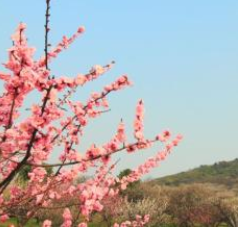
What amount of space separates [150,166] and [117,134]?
3.47 metres

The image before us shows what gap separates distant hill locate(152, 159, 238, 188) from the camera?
99875mm

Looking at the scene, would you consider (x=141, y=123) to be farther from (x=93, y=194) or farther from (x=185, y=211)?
(x=185, y=211)

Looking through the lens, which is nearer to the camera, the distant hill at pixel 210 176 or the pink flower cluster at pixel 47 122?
the pink flower cluster at pixel 47 122

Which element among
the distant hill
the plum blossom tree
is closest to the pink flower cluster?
the plum blossom tree

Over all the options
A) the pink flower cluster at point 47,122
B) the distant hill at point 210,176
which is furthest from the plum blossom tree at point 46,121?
the distant hill at point 210,176

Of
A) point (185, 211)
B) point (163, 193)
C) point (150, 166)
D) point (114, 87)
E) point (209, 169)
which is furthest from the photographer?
point (209, 169)

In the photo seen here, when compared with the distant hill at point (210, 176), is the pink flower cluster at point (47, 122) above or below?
below

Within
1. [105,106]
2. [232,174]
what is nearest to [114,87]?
[105,106]

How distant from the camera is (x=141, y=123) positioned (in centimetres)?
556

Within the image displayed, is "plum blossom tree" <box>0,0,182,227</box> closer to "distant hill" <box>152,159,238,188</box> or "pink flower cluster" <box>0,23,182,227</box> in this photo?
"pink flower cluster" <box>0,23,182,227</box>

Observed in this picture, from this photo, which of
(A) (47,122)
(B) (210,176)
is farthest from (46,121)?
(B) (210,176)

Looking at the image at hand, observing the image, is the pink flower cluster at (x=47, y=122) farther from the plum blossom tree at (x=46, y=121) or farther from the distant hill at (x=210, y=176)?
the distant hill at (x=210, y=176)

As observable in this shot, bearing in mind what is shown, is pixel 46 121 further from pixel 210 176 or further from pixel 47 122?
pixel 210 176

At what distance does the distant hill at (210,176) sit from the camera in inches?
3932
